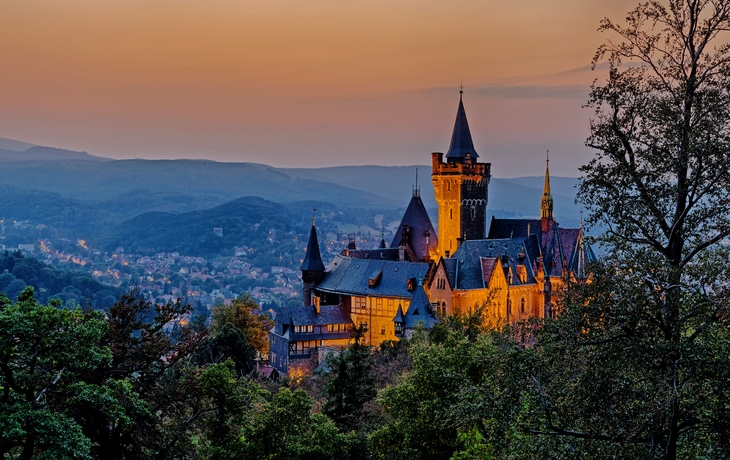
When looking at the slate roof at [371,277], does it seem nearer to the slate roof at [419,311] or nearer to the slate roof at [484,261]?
the slate roof at [419,311]

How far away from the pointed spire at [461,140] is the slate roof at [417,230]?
650 cm

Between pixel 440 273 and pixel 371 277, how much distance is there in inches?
384

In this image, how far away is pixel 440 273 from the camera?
77.8 m

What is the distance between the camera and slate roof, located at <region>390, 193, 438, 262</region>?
93312 mm

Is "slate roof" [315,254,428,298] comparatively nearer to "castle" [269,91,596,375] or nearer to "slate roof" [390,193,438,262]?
"castle" [269,91,596,375]

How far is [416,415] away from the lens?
102 ft

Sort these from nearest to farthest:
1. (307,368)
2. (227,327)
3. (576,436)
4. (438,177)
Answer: (576,436) < (227,327) < (307,368) < (438,177)

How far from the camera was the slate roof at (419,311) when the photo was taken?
76.2 metres

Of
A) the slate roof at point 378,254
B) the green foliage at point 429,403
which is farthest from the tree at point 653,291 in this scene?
the slate roof at point 378,254

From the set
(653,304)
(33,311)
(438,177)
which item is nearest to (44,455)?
(33,311)

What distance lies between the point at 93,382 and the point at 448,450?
12711mm

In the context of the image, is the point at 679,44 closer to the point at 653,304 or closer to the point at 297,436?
the point at 653,304

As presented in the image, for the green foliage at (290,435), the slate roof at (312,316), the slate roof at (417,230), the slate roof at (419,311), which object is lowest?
the slate roof at (312,316)

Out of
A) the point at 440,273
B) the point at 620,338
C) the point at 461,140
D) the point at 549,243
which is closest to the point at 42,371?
the point at 620,338
